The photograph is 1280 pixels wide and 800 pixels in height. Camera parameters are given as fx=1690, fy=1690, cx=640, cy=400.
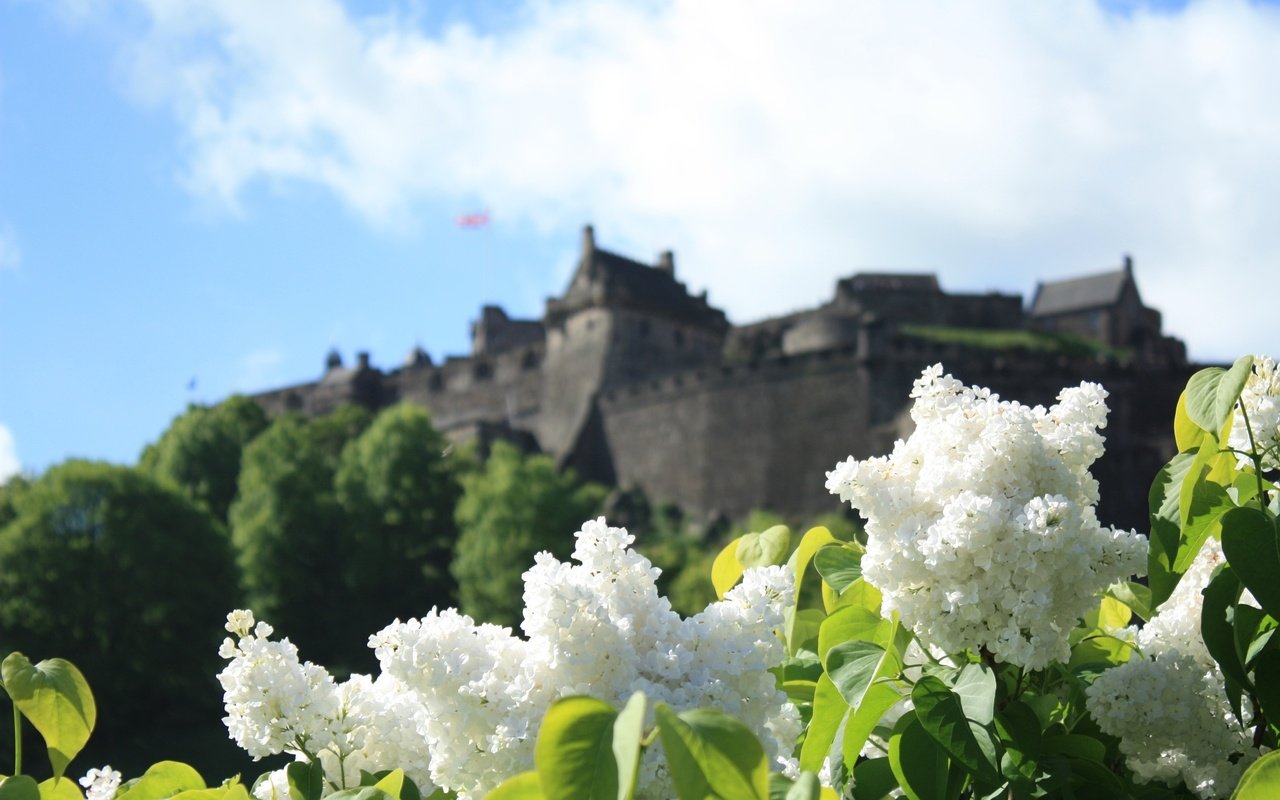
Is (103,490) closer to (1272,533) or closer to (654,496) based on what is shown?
(654,496)

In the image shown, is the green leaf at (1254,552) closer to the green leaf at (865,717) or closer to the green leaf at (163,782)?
the green leaf at (865,717)

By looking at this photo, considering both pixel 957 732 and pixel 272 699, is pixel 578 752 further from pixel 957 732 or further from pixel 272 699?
pixel 272 699

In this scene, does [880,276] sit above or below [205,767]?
above

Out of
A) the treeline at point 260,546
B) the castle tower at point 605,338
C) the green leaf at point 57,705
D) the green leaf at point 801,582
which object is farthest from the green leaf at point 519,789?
the castle tower at point 605,338

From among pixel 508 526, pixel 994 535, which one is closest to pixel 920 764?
pixel 994 535

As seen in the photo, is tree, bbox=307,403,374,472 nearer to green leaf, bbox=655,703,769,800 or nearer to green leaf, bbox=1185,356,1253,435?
green leaf, bbox=1185,356,1253,435

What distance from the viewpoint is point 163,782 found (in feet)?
11.2

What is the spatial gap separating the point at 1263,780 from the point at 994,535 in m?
0.65

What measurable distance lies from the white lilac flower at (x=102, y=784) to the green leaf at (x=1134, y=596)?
7.28ft

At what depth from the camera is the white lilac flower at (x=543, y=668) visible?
290 centimetres

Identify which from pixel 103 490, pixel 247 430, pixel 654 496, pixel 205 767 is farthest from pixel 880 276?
pixel 205 767

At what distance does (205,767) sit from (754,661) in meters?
35.2

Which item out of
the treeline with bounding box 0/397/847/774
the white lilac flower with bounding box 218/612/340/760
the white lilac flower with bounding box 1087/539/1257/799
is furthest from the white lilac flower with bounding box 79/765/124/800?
the treeline with bounding box 0/397/847/774

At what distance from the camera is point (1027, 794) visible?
3156 mm
